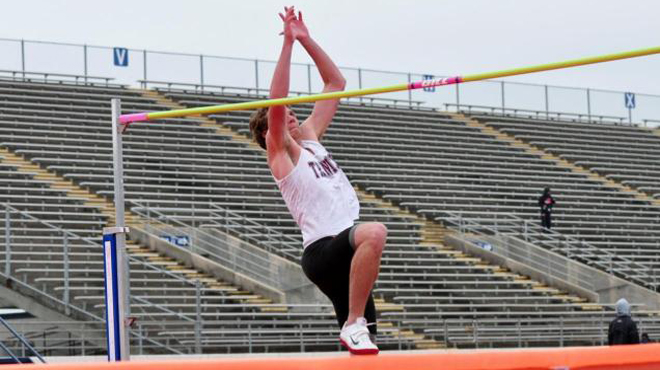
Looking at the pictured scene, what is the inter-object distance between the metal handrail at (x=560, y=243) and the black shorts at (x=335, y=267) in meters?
18.0

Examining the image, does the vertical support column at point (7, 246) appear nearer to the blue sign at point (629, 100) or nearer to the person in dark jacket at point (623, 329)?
the person in dark jacket at point (623, 329)

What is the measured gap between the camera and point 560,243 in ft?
83.0

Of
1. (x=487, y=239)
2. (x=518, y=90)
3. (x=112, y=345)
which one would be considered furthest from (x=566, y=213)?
(x=112, y=345)

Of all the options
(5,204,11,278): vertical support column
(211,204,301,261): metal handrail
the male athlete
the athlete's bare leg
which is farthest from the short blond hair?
(211,204,301,261): metal handrail

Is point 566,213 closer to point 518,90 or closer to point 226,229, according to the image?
point 518,90

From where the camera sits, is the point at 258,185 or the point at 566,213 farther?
the point at 566,213

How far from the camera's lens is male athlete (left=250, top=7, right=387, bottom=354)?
6.14 meters

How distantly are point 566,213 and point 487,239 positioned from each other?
11.1ft

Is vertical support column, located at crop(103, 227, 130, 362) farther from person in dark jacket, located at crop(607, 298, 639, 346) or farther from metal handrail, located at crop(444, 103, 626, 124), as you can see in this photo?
metal handrail, located at crop(444, 103, 626, 124)

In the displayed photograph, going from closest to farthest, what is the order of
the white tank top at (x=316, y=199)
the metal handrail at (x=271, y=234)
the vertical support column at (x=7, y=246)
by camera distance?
the white tank top at (x=316, y=199), the vertical support column at (x=7, y=246), the metal handrail at (x=271, y=234)

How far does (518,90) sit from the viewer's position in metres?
32.3

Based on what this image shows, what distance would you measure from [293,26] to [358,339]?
1679 millimetres

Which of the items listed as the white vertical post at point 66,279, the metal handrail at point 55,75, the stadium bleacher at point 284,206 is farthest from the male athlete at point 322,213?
the metal handrail at point 55,75

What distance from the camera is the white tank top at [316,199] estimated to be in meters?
Answer: 6.49
